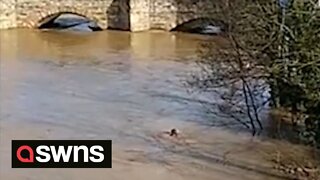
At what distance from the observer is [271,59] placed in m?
7.50

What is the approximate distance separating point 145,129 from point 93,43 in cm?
668

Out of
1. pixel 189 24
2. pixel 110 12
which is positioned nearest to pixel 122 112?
pixel 189 24

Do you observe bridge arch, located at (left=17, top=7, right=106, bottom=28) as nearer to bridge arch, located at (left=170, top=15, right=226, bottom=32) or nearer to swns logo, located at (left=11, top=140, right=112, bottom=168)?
bridge arch, located at (left=170, top=15, right=226, bottom=32)

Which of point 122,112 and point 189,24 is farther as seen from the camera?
point 189,24

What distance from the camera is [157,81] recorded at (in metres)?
10.9

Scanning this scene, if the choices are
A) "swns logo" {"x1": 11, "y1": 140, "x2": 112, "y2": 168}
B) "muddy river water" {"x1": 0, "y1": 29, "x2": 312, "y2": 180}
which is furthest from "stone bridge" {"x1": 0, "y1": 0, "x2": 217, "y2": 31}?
"swns logo" {"x1": 11, "y1": 140, "x2": 112, "y2": 168}

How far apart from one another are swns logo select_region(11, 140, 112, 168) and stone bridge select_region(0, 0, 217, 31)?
8.73 m

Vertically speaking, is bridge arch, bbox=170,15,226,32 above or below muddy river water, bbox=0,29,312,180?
above

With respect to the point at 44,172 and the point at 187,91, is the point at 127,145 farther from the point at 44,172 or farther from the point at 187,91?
the point at 187,91

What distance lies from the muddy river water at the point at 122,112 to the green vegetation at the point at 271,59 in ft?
1.72

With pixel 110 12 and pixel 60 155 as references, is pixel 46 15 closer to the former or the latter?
pixel 110 12

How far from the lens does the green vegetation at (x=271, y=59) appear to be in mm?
7156

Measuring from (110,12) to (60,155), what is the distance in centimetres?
995

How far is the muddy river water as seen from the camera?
23.4ft
